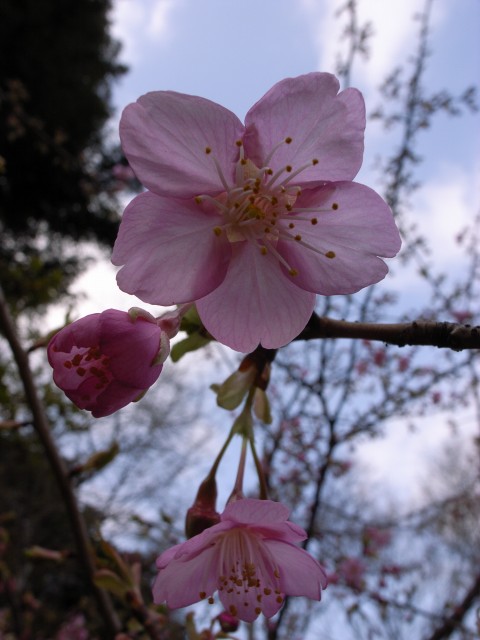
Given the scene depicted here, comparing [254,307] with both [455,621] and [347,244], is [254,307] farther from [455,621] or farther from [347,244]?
[455,621]

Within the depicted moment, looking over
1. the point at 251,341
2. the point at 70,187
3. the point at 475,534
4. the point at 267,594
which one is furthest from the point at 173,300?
the point at 70,187

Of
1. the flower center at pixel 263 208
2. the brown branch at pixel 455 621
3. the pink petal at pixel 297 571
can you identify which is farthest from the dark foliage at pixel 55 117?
the pink petal at pixel 297 571

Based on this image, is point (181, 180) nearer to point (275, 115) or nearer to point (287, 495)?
point (275, 115)

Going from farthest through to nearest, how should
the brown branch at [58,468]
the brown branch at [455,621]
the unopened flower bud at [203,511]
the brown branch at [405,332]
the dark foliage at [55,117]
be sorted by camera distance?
the dark foliage at [55,117] < the brown branch at [455,621] < the brown branch at [58,468] < the unopened flower bud at [203,511] < the brown branch at [405,332]

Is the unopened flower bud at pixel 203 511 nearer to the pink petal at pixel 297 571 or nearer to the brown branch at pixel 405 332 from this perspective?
the pink petal at pixel 297 571

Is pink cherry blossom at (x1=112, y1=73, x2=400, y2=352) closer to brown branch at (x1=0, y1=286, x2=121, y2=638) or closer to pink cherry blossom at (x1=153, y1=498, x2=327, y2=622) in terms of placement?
pink cherry blossom at (x1=153, y1=498, x2=327, y2=622)

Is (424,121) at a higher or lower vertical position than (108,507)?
higher
